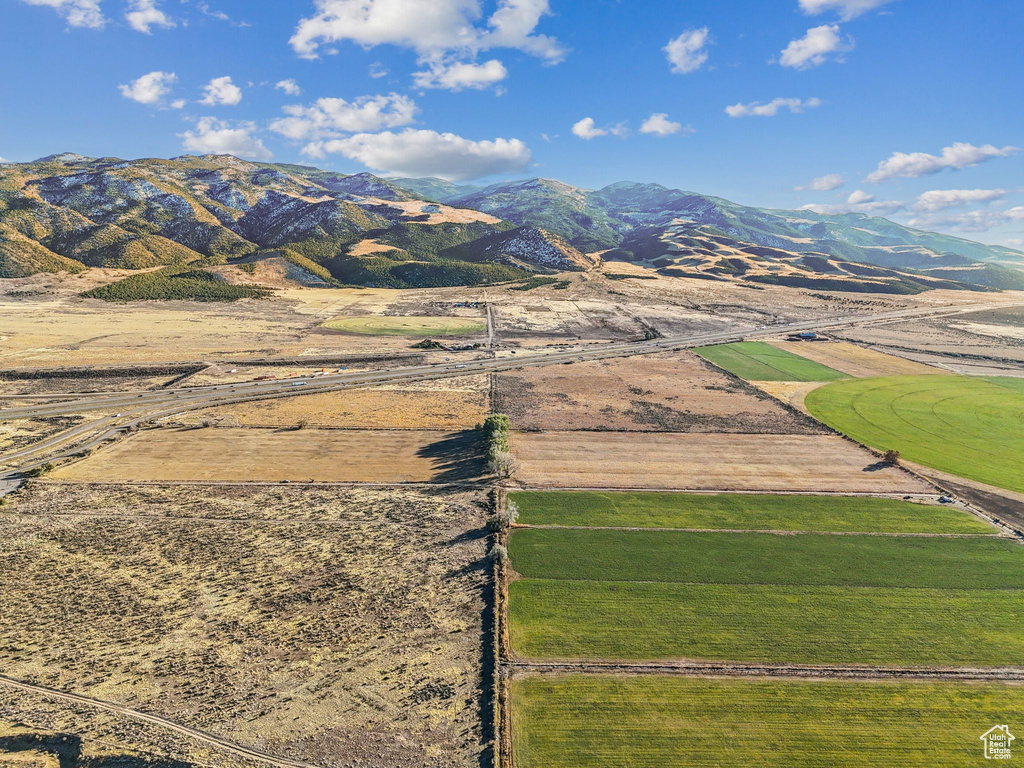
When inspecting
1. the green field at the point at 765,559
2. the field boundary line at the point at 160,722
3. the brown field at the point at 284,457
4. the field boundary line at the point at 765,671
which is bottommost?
the field boundary line at the point at 160,722

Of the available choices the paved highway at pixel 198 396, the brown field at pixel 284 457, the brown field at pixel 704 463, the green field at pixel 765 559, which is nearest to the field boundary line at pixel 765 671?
the green field at pixel 765 559

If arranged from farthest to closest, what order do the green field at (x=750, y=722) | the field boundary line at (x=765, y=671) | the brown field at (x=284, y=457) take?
the brown field at (x=284, y=457) < the field boundary line at (x=765, y=671) < the green field at (x=750, y=722)

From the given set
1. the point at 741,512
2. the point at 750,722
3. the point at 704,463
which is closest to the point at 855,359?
the point at 704,463

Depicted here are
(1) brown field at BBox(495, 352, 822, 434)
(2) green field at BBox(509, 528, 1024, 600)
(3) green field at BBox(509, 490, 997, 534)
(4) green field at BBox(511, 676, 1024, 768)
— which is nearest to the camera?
(4) green field at BBox(511, 676, 1024, 768)

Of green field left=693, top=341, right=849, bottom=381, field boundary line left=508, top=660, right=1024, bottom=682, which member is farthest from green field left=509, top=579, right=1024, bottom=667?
green field left=693, top=341, right=849, bottom=381

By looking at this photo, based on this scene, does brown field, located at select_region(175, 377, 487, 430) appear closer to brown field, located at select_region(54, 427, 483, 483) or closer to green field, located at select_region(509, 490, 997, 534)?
brown field, located at select_region(54, 427, 483, 483)

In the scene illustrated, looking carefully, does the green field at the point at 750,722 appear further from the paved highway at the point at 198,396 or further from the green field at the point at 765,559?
the paved highway at the point at 198,396

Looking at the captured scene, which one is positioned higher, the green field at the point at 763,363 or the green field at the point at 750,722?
the green field at the point at 763,363
